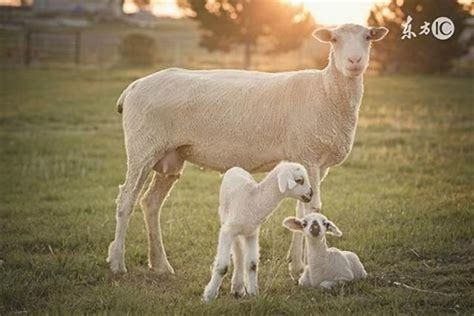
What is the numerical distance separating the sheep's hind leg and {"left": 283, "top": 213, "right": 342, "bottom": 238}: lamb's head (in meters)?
1.57

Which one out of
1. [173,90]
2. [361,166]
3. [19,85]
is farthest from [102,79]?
[173,90]

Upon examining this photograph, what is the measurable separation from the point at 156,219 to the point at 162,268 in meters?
0.55

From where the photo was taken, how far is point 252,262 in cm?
579

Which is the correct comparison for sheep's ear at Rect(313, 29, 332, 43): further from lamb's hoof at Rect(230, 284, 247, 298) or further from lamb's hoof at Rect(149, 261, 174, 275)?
lamb's hoof at Rect(149, 261, 174, 275)

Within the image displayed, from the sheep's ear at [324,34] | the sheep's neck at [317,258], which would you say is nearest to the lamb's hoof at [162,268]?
the sheep's neck at [317,258]

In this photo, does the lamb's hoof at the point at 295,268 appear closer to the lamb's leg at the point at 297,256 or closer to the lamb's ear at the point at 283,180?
the lamb's leg at the point at 297,256

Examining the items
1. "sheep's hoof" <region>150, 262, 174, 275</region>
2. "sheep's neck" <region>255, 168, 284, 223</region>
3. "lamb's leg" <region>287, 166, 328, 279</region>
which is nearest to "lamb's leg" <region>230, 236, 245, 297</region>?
"sheep's neck" <region>255, 168, 284, 223</region>

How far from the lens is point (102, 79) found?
28.3m

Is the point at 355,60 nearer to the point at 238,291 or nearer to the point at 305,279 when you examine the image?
the point at 305,279

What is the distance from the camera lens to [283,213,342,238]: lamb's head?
5824mm

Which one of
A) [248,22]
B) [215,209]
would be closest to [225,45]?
[248,22]

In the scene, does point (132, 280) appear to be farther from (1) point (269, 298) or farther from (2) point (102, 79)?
(2) point (102, 79)

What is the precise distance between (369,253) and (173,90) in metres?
2.46

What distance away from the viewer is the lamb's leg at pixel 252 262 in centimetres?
580
